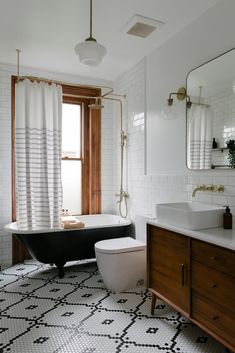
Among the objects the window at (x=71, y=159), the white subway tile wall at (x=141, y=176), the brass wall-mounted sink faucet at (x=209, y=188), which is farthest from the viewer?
the window at (x=71, y=159)

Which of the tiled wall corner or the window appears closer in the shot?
the tiled wall corner

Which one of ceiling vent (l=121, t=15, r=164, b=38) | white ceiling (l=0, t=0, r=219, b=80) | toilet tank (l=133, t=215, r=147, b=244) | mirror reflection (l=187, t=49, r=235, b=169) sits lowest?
toilet tank (l=133, t=215, r=147, b=244)

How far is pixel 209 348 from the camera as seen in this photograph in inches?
72.5

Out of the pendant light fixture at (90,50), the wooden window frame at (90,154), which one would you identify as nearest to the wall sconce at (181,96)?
the pendant light fixture at (90,50)

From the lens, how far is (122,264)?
2.69 meters

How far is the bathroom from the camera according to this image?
7.50 ft

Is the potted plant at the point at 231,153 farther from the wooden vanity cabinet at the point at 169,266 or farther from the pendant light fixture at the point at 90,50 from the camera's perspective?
the pendant light fixture at the point at 90,50

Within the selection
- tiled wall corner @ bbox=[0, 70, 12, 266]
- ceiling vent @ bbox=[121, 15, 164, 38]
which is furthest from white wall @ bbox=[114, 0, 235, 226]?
tiled wall corner @ bbox=[0, 70, 12, 266]

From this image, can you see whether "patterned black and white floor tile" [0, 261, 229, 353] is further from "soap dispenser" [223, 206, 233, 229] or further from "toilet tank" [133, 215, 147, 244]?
"soap dispenser" [223, 206, 233, 229]

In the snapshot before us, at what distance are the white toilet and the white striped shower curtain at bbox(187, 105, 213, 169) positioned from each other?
1027 mm

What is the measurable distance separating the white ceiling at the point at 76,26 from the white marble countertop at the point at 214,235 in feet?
6.02

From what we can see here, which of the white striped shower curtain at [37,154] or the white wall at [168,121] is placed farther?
the white striped shower curtain at [37,154]

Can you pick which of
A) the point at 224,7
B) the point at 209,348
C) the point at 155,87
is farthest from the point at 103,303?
the point at 224,7

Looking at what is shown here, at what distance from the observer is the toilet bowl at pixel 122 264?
8.77 feet
